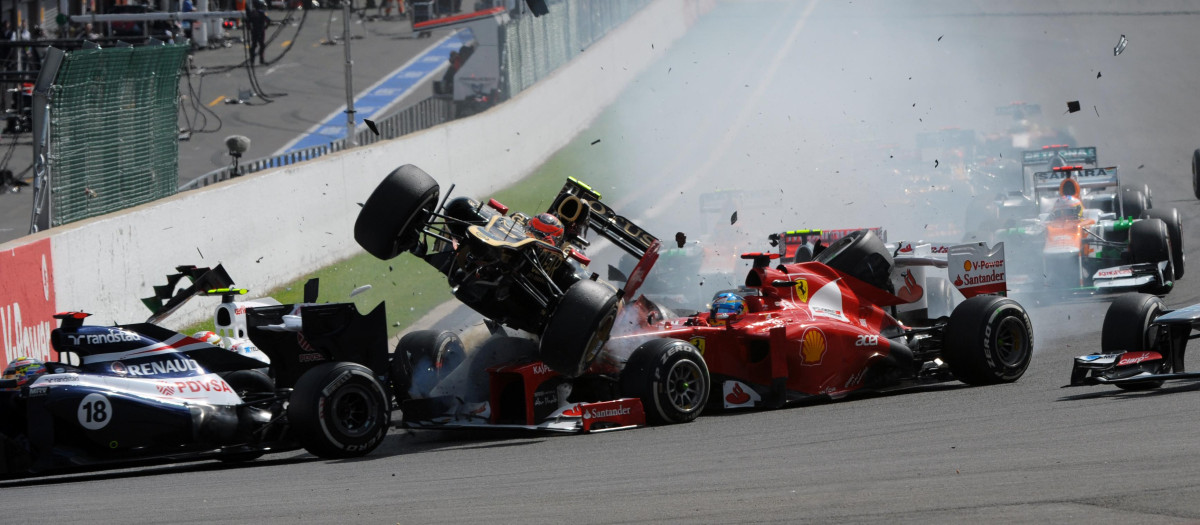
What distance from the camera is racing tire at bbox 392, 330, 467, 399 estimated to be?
11672 mm

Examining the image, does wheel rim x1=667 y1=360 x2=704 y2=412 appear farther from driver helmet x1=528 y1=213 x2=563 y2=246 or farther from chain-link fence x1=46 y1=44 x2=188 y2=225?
chain-link fence x1=46 y1=44 x2=188 y2=225

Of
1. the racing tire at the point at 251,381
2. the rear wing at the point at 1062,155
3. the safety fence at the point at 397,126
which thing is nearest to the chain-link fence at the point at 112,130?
the safety fence at the point at 397,126

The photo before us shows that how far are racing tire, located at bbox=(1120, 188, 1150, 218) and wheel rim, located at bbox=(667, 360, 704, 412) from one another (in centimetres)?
1157

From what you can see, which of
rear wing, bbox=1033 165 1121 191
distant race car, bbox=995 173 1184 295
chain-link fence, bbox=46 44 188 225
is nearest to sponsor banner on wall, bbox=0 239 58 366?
chain-link fence, bbox=46 44 188 225

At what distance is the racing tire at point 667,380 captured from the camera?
1095 centimetres

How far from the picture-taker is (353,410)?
34.0 ft

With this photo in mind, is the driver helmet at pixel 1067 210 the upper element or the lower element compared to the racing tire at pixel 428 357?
upper

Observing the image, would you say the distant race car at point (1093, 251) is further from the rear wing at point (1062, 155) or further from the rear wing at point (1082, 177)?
the rear wing at point (1062, 155)

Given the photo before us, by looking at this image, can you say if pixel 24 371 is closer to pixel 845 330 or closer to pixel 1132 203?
pixel 845 330

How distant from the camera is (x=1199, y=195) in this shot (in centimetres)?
2553

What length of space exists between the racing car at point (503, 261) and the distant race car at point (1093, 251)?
8787 mm

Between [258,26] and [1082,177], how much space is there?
79.6 ft

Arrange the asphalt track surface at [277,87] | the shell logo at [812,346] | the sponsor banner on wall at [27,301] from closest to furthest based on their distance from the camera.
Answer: the shell logo at [812,346]
the sponsor banner on wall at [27,301]
the asphalt track surface at [277,87]

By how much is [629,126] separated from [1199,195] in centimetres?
1205
